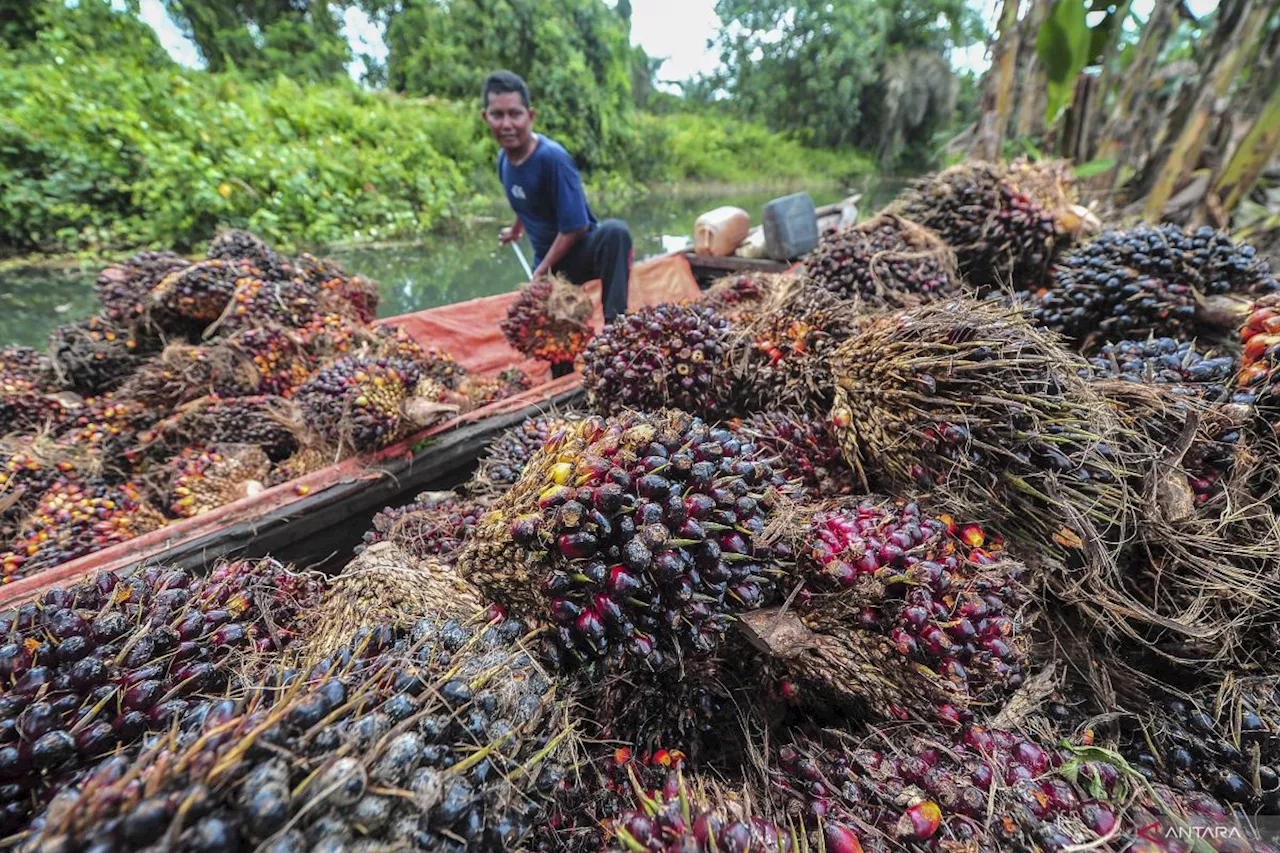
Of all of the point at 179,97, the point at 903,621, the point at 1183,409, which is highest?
the point at 179,97

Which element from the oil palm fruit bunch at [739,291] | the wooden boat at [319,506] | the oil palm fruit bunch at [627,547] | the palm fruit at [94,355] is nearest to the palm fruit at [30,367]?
the palm fruit at [94,355]

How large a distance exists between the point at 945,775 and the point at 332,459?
235 centimetres

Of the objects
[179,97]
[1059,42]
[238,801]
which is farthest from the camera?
[179,97]

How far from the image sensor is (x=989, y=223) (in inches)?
91.0

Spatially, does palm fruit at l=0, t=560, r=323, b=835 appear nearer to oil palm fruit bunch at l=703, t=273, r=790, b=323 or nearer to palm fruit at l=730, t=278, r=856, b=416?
palm fruit at l=730, t=278, r=856, b=416

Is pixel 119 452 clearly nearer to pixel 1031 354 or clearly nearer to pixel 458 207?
pixel 1031 354

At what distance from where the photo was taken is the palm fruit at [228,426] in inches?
94.7

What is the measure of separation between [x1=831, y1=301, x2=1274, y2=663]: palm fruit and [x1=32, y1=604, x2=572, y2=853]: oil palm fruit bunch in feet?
3.36

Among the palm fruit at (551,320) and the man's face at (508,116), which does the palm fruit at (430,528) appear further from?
the man's face at (508,116)

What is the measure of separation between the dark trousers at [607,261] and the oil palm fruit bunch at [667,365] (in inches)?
78.9

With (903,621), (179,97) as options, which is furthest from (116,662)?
(179,97)

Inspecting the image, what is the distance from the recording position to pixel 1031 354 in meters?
1.24

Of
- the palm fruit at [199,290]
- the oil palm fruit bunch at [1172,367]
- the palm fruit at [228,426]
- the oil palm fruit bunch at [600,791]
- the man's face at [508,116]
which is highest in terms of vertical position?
the man's face at [508,116]

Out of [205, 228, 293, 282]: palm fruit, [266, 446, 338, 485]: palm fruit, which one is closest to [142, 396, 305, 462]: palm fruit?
[266, 446, 338, 485]: palm fruit
